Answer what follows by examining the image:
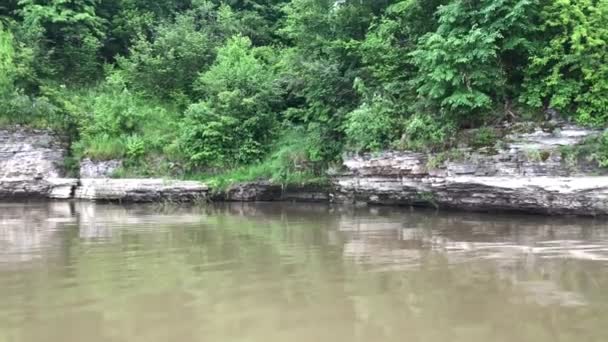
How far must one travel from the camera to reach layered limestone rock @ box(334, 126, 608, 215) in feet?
39.0

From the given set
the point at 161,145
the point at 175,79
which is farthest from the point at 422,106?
the point at 175,79

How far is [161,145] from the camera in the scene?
63.5 ft

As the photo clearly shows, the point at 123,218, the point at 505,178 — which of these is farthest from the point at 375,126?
the point at 123,218

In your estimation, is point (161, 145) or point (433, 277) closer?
point (433, 277)

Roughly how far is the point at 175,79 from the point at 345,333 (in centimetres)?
1894

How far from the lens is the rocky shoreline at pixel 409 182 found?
1210 centimetres

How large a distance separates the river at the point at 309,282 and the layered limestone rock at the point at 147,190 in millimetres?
5512

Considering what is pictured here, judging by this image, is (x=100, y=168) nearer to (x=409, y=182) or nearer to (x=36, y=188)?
(x=36, y=188)

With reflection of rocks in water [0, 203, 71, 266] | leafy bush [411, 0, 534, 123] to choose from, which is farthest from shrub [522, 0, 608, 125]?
reflection of rocks in water [0, 203, 71, 266]

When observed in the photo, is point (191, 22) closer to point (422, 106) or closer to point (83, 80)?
point (83, 80)

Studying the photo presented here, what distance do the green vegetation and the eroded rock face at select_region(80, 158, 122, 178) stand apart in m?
0.25

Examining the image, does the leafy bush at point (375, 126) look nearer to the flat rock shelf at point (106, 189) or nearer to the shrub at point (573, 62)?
the shrub at point (573, 62)

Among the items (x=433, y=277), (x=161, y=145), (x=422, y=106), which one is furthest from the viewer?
(x=161, y=145)

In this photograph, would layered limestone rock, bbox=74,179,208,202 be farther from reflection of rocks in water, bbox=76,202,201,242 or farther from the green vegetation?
the green vegetation
